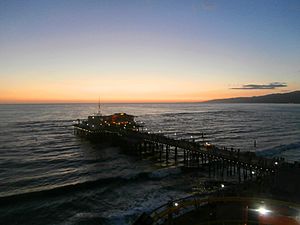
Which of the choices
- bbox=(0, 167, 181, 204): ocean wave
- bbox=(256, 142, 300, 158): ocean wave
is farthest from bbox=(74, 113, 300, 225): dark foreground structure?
bbox=(256, 142, 300, 158): ocean wave

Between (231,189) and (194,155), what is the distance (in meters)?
22.3

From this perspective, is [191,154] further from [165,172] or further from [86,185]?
[86,185]

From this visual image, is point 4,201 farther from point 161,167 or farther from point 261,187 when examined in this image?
point 261,187

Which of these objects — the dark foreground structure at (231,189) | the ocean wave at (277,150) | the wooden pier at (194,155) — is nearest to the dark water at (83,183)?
the ocean wave at (277,150)

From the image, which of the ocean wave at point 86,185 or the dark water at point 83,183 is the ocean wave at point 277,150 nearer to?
the dark water at point 83,183

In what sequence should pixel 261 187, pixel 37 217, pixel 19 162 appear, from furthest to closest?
1. pixel 19 162
2. pixel 37 217
3. pixel 261 187

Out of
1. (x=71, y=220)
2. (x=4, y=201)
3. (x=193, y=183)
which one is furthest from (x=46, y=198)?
(x=193, y=183)

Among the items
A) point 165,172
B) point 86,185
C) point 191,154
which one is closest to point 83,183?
point 86,185

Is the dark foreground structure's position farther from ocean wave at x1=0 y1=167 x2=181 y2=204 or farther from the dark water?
ocean wave at x1=0 y1=167 x2=181 y2=204

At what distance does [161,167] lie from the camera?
1864 inches

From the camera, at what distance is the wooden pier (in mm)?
35906

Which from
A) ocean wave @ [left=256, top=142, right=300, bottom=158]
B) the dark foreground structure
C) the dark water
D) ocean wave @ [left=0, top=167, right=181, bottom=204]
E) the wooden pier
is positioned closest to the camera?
the dark foreground structure

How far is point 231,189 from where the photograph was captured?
2511cm

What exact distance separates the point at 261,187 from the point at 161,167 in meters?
Result: 23.5
